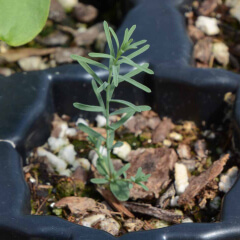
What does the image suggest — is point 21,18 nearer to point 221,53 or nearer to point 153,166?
point 153,166

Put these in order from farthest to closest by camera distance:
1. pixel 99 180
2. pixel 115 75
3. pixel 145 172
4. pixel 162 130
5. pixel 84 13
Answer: pixel 84 13
pixel 162 130
pixel 145 172
pixel 99 180
pixel 115 75

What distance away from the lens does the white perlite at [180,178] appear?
1.21 meters

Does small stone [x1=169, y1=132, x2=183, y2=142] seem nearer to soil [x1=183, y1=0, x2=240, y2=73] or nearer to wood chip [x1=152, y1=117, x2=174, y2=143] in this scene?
wood chip [x1=152, y1=117, x2=174, y2=143]

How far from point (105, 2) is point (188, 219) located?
3.15ft

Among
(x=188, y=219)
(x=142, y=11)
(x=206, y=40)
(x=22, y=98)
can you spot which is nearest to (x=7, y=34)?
(x=22, y=98)

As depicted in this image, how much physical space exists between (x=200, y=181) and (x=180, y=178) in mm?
49

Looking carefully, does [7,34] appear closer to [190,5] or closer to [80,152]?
[80,152]

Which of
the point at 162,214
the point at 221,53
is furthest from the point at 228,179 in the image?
the point at 221,53

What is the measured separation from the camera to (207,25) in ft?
5.60

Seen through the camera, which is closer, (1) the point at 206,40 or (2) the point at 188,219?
(2) the point at 188,219

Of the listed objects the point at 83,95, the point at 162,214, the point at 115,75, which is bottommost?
the point at 162,214

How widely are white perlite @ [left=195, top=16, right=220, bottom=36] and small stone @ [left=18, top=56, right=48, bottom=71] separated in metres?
0.49

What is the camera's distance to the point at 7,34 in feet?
3.12

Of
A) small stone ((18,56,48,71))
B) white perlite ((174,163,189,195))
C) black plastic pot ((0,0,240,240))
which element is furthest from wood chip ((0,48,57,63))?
white perlite ((174,163,189,195))
